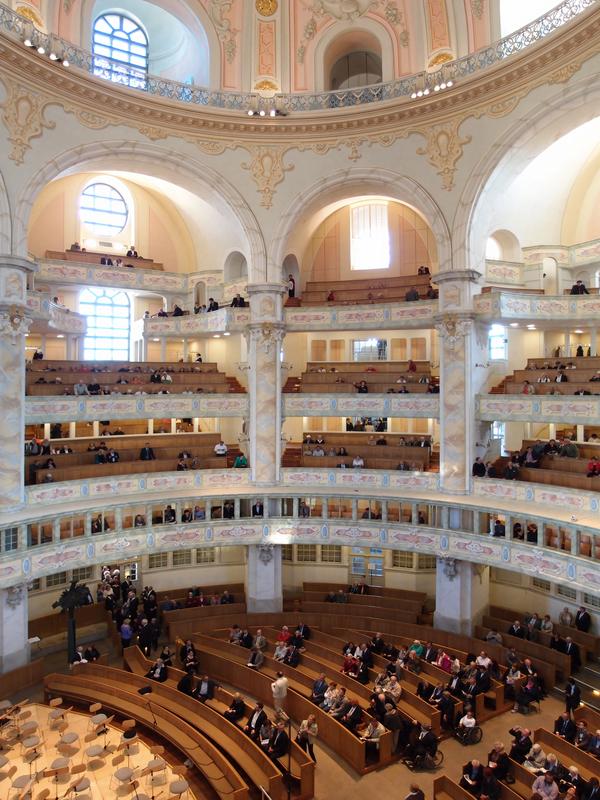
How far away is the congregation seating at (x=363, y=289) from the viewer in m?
26.3

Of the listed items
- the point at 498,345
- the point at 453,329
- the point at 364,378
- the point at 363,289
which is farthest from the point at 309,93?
the point at 498,345

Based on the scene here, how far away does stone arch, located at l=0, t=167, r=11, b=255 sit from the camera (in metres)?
17.5

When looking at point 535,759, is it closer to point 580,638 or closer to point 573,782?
point 573,782

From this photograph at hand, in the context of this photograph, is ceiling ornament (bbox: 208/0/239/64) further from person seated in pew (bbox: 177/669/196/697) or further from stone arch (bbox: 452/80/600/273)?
person seated in pew (bbox: 177/669/196/697)

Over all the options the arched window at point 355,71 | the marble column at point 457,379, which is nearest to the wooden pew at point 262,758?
the marble column at point 457,379

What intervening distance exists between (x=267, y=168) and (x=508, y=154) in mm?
8375

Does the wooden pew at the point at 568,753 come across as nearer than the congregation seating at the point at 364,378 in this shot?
Yes

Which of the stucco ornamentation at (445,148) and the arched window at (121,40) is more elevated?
the arched window at (121,40)

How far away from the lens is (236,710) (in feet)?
45.7

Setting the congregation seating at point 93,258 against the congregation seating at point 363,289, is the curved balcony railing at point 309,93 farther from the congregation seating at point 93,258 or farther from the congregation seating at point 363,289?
the congregation seating at point 363,289

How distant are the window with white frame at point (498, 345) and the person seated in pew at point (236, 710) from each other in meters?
16.5

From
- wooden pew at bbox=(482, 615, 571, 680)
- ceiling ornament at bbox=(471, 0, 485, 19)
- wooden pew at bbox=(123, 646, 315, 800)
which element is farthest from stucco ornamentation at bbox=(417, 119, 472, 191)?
wooden pew at bbox=(123, 646, 315, 800)

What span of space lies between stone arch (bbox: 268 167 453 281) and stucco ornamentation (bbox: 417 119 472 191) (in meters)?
0.84

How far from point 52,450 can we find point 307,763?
13.6 metres
